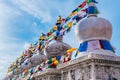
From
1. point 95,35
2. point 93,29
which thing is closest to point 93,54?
point 95,35

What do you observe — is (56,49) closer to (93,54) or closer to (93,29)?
(93,29)

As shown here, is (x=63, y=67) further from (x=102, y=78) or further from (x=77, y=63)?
(x=102, y=78)

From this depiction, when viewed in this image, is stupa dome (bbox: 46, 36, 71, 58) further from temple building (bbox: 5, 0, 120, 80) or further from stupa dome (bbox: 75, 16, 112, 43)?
stupa dome (bbox: 75, 16, 112, 43)

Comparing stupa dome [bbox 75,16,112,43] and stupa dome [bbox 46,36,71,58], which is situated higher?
stupa dome [bbox 46,36,71,58]

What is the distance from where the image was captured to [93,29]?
77.9 ft

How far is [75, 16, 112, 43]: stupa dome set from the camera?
2375cm

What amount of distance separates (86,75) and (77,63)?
61.1 inches

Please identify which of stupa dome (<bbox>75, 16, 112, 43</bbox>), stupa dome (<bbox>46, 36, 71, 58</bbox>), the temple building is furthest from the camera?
stupa dome (<bbox>46, 36, 71, 58</bbox>)

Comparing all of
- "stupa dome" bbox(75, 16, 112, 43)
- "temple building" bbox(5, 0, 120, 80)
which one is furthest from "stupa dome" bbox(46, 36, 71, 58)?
"stupa dome" bbox(75, 16, 112, 43)

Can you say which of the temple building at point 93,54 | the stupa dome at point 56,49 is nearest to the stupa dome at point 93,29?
the temple building at point 93,54

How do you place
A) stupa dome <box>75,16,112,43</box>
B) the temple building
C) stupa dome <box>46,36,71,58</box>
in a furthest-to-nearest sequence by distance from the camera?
stupa dome <box>46,36,71,58</box>, stupa dome <box>75,16,112,43</box>, the temple building

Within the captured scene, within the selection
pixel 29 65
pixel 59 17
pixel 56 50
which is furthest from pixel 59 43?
pixel 29 65

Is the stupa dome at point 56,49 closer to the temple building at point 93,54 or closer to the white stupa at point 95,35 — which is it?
the temple building at point 93,54

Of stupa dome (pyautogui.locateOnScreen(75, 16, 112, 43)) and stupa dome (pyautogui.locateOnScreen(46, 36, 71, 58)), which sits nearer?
stupa dome (pyautogui.locateOnScreen(75, 16, 112, 43))
